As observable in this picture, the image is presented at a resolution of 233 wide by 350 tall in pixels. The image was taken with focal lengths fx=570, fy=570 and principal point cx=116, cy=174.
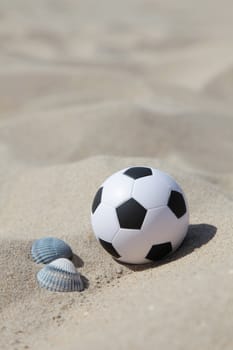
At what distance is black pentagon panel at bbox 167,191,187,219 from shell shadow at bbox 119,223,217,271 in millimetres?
180

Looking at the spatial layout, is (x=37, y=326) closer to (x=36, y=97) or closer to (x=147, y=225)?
(x=147, y=225)

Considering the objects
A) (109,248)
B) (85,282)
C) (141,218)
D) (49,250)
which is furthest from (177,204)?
(49,250)

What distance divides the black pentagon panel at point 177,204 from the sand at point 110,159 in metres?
0.19

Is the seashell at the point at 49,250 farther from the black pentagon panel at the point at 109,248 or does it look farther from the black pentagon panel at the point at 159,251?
the black pentagon panel at the point at 159,251

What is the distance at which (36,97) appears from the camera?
7309 mm

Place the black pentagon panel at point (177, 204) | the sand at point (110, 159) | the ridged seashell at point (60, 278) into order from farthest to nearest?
the black pentagon panel at point (177, 204) < the ridged seashell at point (60, 278) < the sand at point (110, 159)

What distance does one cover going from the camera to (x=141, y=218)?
107 inches

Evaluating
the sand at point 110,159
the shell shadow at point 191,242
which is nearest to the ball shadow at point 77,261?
the sand at point 110,159

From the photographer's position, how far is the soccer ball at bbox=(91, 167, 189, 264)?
8.91 feet

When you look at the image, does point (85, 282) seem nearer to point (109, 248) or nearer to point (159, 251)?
point (109, 248)

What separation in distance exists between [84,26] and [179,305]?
10.7 metres

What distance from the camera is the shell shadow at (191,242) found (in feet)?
9.23

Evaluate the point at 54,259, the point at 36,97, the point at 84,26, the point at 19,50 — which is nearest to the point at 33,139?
the point at 36,97

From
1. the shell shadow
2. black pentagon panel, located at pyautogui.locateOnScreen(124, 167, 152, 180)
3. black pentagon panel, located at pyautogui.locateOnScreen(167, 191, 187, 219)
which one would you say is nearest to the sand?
the shell shadow
